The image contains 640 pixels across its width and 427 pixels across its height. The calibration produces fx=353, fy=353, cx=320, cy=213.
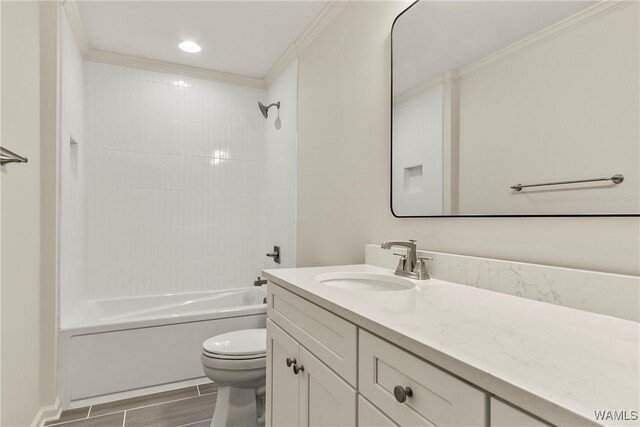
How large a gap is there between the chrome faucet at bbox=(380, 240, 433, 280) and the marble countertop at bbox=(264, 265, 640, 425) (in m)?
0.24

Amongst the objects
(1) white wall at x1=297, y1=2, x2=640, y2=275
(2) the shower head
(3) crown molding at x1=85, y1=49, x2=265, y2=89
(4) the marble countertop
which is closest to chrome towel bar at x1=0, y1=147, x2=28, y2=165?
(4) the marble countertop

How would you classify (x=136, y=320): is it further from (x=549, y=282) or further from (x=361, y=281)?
(x=549, y=282)

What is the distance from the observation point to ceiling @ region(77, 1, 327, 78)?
2.18 metres

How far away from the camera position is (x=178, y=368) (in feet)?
7.59

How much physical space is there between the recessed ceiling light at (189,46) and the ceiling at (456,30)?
1.71 m

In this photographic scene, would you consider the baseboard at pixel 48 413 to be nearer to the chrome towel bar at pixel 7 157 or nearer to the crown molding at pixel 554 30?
the chrome towel bar at pixel 7 157

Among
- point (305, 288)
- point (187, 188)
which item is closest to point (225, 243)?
point (187, 188)

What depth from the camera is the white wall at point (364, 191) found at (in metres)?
0.93

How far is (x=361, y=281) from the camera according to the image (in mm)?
1456

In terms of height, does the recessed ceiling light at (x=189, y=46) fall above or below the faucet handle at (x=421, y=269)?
above

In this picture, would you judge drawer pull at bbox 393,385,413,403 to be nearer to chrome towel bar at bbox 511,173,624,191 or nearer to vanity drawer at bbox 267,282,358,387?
vanity drawer at bbox 267,282,358,387

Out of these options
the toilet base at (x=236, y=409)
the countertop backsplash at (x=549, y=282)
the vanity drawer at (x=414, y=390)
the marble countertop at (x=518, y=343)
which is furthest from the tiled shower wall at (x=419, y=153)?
the toilet base at (x=236, y=409)

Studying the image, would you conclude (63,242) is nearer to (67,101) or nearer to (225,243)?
(67,101)

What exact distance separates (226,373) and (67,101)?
6.21 feet
